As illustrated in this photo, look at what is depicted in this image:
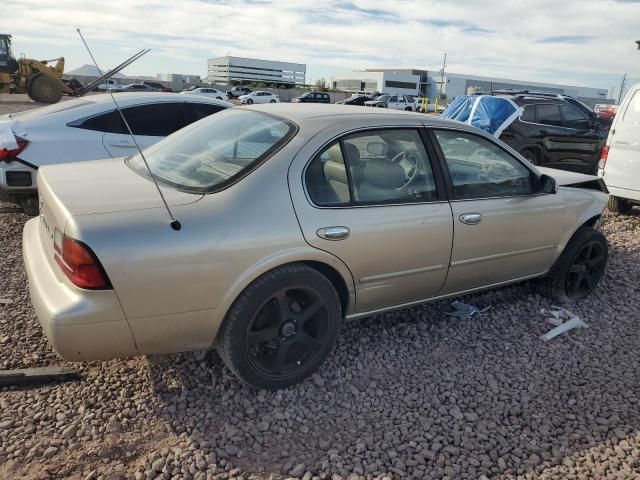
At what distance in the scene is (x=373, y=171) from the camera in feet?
10.9

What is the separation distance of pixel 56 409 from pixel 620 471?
2872mm

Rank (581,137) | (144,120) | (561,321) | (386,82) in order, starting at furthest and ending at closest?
(386,82) < (581,137) < (144,120) < (561,321)

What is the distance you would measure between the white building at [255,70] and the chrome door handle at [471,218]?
9930 cm

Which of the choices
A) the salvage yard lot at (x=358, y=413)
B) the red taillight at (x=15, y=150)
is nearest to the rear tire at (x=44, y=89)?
the red taillight at (x=15, y=150)

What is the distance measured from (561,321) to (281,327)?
242 cm

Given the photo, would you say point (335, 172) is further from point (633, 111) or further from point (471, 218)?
point (633, 111)

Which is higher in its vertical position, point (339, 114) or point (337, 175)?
point (339, 114)

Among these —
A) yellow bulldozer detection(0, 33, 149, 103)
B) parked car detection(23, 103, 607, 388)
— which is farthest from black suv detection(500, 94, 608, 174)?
yellow bulldozer detection(0, 33, 149, 103)

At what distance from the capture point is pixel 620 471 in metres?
2.63

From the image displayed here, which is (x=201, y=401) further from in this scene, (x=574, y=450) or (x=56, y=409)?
(x=574, y=450)

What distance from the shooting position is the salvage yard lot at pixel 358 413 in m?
2.55

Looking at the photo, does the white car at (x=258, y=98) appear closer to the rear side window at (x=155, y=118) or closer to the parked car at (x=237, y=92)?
the parked car at (x=237, y=92)

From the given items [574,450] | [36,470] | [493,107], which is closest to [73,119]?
[36,470]

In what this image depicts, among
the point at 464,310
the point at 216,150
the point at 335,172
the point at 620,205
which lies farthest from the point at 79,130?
the point at 620,205
